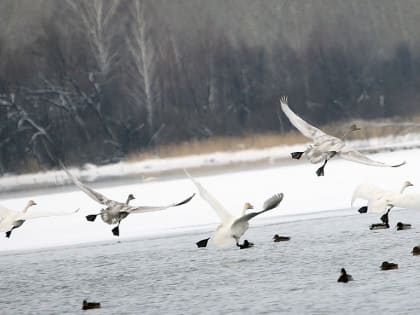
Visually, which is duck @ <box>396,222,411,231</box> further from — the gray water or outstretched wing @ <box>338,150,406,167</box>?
outstretched wing @ <box>338,150,406,167</box>

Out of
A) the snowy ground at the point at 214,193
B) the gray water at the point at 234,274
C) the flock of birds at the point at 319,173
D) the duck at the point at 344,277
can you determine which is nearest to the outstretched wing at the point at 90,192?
the flock of birds at the point at 319,173

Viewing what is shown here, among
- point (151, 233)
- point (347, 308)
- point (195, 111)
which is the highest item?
point (347, 308)

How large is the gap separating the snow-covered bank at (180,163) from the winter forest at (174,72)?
9.54 ft

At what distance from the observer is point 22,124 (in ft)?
135

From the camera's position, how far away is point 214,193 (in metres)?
23.1

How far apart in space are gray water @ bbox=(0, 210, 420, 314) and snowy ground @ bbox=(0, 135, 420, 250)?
107 cm

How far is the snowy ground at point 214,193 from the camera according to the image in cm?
1992

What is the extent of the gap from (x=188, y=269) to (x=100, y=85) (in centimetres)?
2799

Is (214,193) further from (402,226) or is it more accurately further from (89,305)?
(89,305)

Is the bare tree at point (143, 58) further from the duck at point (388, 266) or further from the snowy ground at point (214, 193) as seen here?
the duck at point (388, 266)

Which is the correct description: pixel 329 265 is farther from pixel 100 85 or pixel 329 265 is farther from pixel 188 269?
pixel 100 85

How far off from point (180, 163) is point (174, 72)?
1341cm

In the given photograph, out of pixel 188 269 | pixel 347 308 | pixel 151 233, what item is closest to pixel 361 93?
pixel 151 233

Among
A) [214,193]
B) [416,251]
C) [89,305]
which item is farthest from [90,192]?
[214,193]
